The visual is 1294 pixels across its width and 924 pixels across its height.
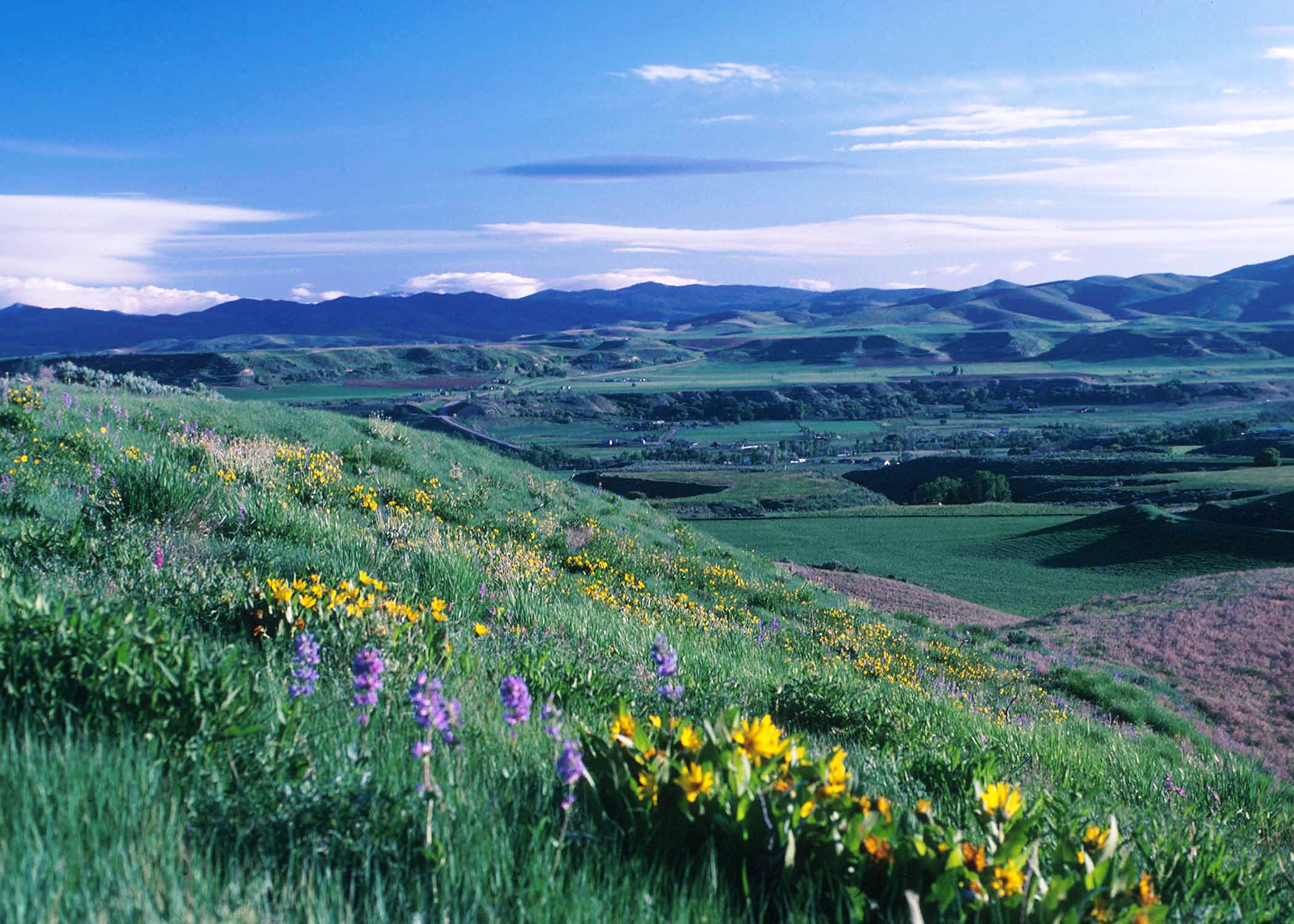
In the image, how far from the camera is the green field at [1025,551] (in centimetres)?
3947

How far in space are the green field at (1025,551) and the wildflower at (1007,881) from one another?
33801 millimetres

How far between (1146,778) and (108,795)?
550 centimetres

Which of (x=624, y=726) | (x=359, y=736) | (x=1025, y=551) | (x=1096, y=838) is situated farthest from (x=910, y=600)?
(x=359, y=736)

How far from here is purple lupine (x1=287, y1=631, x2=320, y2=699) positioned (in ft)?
9.53

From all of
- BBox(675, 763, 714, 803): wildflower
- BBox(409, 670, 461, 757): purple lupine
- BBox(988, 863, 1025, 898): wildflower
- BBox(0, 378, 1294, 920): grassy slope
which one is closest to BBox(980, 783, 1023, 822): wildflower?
BBox(988, 863, 1025, 898): wildflower

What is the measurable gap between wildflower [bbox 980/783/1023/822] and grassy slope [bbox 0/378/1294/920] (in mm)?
589

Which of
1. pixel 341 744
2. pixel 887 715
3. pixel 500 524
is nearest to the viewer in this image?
pixel 341 744

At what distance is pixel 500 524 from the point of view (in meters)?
12.1

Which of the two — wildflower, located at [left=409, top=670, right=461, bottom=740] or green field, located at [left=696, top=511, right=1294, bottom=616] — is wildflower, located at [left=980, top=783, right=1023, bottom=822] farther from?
green field, located at [left=696, top=511, right=1294, bottom=616]

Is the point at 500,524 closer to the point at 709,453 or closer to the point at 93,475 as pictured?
the point at 93,475

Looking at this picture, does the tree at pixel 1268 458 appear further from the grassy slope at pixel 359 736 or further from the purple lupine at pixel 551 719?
the purple lupine at pixel 551 719

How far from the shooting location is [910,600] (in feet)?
94.7

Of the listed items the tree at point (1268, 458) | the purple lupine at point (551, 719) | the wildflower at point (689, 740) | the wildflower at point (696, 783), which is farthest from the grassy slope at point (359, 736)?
the tree at point (1268, 458)

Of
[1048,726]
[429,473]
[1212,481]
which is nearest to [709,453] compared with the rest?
[1212,481]
